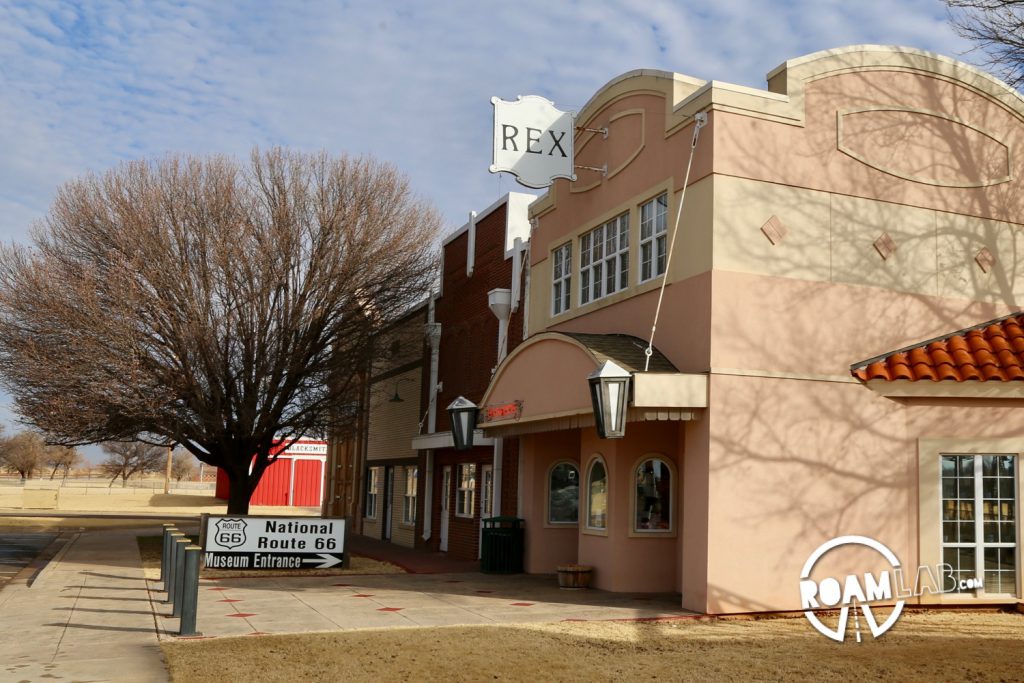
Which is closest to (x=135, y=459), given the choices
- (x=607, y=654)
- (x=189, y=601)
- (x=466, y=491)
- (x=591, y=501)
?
(x=466, y=491)

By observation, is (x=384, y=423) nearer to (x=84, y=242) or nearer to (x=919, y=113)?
(x=84, y=242)

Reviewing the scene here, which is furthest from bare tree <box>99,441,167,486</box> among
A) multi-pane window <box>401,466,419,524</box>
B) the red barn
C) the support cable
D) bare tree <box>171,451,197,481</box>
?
the support cable

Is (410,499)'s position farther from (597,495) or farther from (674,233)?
(674,233)

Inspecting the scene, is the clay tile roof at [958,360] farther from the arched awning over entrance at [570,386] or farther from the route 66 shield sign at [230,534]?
the route 66 shield sign at [230,534]

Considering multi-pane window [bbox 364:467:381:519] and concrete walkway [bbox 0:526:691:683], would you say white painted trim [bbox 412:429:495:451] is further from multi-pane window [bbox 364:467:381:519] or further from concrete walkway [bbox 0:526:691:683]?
multi-pane window [bbox 364:467:381:519]

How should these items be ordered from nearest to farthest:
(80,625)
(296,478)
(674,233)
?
(80,625) < (674,233) < (296,478)

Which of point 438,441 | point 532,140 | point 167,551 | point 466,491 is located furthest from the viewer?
point 438,441

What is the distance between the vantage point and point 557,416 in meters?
14.9

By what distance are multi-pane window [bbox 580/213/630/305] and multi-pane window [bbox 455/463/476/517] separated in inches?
257

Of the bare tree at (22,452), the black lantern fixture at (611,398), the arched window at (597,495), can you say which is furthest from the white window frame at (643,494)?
the bare tree at (22,452)

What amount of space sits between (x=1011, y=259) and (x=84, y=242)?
1913 cm

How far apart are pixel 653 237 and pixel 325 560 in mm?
8872

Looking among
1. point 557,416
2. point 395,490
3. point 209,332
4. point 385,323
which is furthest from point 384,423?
point 557,416

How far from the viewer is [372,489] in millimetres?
30500
